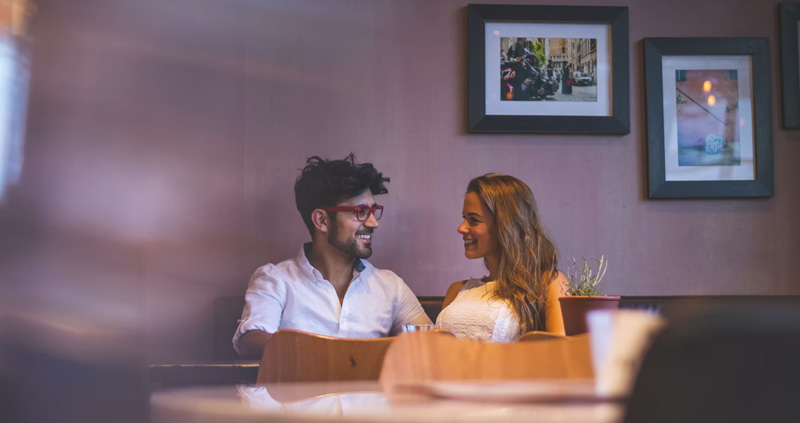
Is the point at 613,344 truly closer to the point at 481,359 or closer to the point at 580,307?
the point at 481,359

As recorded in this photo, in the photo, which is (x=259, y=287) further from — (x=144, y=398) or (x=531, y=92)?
(x=531, y=92)

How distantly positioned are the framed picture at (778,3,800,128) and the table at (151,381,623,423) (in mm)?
2739

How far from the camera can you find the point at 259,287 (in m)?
2.69

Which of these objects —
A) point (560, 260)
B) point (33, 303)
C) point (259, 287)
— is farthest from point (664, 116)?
point (33, 303)

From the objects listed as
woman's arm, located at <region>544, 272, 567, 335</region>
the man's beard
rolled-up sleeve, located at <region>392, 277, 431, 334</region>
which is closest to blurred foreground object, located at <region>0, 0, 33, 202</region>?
the man's beard

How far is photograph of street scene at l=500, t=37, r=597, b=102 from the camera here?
9.84ft

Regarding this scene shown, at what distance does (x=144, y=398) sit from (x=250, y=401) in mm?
2505

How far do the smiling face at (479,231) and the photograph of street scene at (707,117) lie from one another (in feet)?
3.24

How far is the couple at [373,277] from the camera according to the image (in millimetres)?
2494

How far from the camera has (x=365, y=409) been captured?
73cm

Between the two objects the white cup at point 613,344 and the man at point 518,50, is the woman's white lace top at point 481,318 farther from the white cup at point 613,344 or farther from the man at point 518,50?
the white cup at point 613,344

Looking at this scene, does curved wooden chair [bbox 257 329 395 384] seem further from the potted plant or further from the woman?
the woman

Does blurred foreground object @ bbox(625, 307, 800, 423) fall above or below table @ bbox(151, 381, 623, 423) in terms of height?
above

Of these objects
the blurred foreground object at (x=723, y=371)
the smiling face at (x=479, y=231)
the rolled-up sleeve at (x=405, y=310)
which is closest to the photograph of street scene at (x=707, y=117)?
the smiling face at (x=479, y=231)
